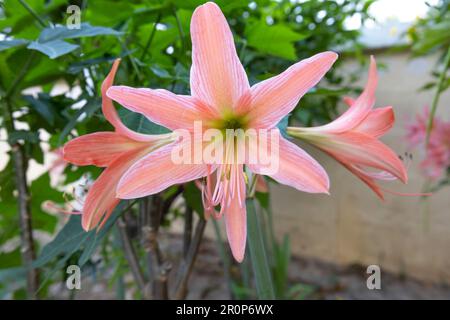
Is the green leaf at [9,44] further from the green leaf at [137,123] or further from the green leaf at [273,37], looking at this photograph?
the green leaf at [273,37]

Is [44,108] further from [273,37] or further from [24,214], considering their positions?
[273,37]

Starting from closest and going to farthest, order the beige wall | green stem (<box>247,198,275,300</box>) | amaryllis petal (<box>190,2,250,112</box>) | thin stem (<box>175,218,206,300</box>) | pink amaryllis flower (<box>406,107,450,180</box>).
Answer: amaryllis petal (<box>190,2,250,112</box>), green stem (<box>247,198,275,300</box>), thin stem (<box>175,218,206,300</box>), pink amaryllis flower (<box>406,107,450,180</box>), the beige wall

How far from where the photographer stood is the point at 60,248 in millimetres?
387

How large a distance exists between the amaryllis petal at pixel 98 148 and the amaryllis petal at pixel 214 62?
0.22 feet

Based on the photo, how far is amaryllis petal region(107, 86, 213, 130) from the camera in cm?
27

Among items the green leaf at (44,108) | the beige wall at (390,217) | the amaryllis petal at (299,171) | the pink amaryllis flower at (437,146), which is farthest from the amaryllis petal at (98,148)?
the beige wall at (390,217)

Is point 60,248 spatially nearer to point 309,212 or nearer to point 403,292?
point 403,292

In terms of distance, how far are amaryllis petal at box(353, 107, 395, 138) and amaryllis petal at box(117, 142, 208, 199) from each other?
0.15 metres

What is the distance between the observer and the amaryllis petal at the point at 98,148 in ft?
0.93

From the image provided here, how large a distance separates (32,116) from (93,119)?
0.18 meters

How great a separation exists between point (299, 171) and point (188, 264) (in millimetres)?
376

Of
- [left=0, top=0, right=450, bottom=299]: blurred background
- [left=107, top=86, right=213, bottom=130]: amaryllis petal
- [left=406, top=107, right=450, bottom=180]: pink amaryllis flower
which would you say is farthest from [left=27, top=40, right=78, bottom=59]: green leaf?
[left=406, top=107, right=450, bottom=180]: pink amaryllis flower

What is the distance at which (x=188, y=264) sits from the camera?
600mm

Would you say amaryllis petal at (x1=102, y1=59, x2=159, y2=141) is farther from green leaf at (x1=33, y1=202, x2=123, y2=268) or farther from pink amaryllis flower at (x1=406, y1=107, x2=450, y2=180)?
pink amaryllis flower at (x1=406, y1=107, x2=450, y2=180)
